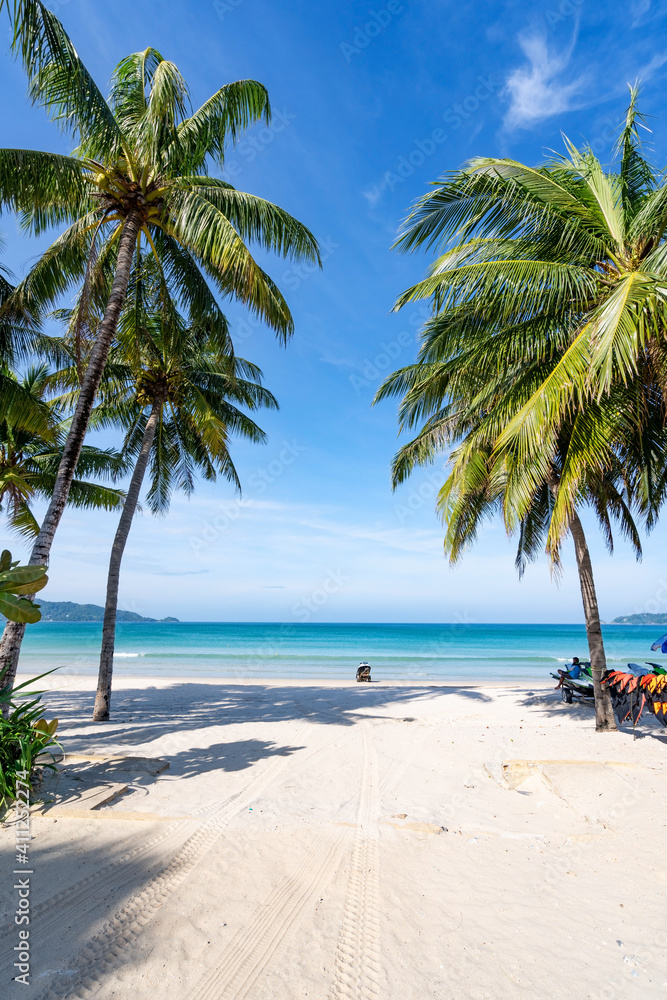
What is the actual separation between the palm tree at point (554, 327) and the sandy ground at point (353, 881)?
3.13 m

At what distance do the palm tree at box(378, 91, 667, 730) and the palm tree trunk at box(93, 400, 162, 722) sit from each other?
240 inches

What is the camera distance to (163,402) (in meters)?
10.9

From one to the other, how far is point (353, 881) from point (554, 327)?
21.6 ft

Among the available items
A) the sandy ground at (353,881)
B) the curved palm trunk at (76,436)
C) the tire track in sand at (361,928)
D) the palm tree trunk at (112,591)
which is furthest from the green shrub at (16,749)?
the palm tree trunk at (112,591)

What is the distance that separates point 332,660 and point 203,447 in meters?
22.0

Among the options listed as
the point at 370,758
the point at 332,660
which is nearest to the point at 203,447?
the point at 370,758

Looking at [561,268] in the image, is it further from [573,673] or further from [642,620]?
[642,620]

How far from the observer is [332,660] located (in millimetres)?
31047

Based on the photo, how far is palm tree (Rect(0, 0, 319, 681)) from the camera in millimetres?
5980

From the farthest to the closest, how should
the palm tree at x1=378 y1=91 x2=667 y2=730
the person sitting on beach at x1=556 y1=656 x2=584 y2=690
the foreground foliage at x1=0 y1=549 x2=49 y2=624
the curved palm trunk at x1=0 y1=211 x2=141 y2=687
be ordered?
the person sitting on beach at x1=556 y1=656 x2=584 y2=690
the palm tree at x1=378 y1=91 x2=667 y2=730
the curved palm trunk at x1=0 y1=211 x2=141 y2=687
the foreground foliage at x1=0 y1=549 x2=49 y2=624

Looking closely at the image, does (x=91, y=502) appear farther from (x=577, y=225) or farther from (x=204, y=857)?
(x=577, y=225)

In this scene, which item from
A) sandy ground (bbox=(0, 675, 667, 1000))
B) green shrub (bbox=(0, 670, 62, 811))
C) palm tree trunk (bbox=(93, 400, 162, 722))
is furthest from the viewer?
palm tree trunk (bbox=(93, 400, 162, 722))

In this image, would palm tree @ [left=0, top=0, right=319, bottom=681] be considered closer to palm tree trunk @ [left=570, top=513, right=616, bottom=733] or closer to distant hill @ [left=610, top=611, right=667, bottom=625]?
palm tree trunk @ [left=570, top=513, right=616, bottom=733]

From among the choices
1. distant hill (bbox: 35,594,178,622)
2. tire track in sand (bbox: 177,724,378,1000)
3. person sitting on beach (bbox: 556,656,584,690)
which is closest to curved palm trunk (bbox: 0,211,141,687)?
tire track in sand (bbox: 177,724,378,1000)
